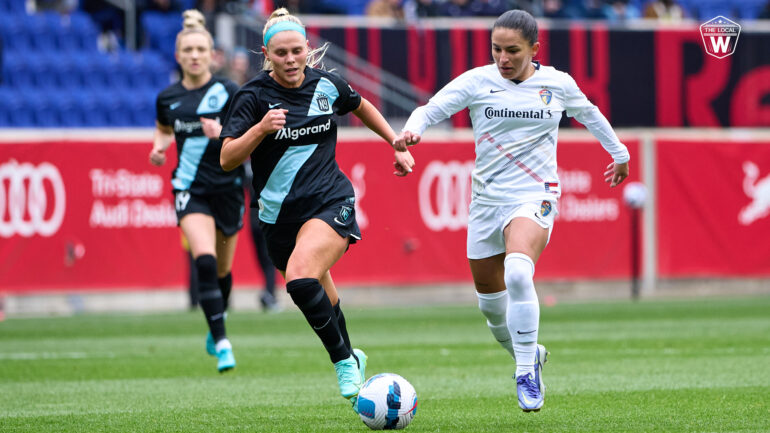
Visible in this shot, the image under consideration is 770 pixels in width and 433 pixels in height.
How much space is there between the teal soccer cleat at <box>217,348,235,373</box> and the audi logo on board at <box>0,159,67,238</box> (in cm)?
782

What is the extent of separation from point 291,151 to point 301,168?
11cm

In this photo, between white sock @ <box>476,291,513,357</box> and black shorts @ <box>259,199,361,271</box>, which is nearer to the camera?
black shorts @ <box>259,199,361,271</box>

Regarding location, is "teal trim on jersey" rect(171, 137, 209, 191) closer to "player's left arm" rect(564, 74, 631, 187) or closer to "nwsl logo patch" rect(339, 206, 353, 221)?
"nwsl logo patch" rect(339, 206, 353, 221)

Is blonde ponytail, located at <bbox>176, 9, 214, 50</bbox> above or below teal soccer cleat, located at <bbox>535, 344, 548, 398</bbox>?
above

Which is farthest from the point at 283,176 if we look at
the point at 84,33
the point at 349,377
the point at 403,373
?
the point at 84,33

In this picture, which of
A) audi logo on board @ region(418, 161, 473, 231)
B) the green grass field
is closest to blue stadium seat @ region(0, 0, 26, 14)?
the green grass field

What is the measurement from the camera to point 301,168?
23.6 ft

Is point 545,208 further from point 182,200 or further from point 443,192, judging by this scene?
point 443,192

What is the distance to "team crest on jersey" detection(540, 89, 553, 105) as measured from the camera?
23.7 feet

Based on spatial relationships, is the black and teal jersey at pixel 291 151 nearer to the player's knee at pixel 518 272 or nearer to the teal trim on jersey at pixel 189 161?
the player's knee at pixel 518 272

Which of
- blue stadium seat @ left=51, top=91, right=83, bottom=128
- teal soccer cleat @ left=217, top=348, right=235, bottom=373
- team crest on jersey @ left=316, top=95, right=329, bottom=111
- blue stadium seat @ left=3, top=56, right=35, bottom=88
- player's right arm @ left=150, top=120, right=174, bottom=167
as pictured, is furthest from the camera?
blue stadium seat @ left=3, top=56, right=35, bottom=88

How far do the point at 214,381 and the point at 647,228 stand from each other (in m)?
11.9

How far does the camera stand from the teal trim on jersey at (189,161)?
9992mm

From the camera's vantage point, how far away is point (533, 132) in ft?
23.8
